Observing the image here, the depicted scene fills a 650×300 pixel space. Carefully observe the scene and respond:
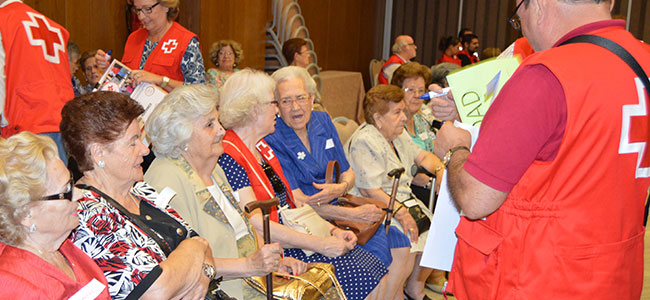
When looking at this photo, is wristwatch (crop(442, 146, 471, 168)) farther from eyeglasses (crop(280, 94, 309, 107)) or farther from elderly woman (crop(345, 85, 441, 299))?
elderly woman (crop(345, 85, 441, 299))

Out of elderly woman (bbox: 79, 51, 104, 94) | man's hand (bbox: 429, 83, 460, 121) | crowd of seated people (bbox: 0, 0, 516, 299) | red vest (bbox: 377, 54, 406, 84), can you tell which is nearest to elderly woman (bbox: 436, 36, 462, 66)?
red vest (bbox: 377, 54, 406, 84)

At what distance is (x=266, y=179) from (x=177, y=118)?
0.59 metres

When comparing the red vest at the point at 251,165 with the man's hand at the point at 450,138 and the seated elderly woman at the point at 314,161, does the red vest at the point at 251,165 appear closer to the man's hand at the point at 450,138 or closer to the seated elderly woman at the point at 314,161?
the seated elderly woman at the point at 314,161

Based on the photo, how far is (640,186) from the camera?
5.40 ft

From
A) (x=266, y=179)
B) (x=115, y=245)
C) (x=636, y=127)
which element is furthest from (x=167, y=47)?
(x=636, y=127)

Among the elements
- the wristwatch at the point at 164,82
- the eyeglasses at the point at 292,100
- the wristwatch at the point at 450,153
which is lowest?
the eyeglasses at the point at 292,100

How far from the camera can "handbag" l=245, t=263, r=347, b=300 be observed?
2.38 m

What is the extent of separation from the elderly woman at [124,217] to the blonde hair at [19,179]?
267mm

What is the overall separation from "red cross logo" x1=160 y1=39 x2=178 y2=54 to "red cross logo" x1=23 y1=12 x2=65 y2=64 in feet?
2.17

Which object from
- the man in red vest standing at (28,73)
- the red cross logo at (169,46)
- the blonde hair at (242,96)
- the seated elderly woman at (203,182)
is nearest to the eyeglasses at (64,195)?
the seated elderly woman at (203,182)

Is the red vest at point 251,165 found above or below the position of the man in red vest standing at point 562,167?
below

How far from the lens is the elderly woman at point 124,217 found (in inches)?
67.8

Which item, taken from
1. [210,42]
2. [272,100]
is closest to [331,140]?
[272,100]

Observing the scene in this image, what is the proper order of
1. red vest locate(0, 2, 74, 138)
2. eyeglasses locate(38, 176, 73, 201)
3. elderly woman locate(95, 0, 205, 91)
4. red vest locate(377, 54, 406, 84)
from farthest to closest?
red vest locate(377, 54, 406, 84)
elderly woman locate(95, 0, 205, 91)
red vest locate(0, 2, 74, 138)
eyeglasses locate(38, 176, 73, 201)
